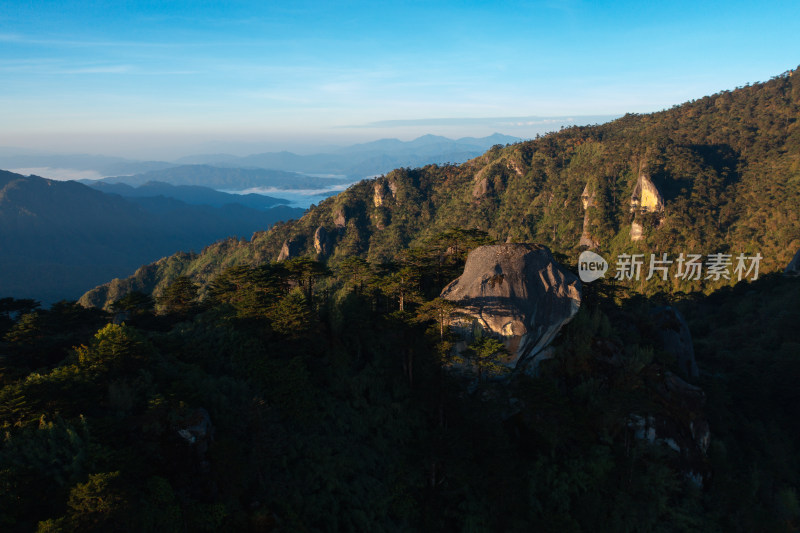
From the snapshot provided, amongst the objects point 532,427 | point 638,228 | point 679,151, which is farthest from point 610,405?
point 679,151

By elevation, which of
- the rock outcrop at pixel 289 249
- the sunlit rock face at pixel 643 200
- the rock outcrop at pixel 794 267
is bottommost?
the rock outcrop at pixel 289 249

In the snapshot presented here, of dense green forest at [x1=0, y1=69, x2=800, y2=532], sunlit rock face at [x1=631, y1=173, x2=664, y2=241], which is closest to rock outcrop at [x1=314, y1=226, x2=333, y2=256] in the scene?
sunlit rock face at [x1=631, y1=173, x2=664, y2=241]

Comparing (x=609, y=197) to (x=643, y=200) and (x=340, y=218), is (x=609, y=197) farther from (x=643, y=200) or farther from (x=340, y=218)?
(x=340, y=218)

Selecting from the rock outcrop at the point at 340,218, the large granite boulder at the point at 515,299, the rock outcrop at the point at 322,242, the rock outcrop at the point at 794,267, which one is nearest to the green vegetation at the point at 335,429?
the large granite boulder at the point at 515,299

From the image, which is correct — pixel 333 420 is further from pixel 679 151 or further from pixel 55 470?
pixel 679 151

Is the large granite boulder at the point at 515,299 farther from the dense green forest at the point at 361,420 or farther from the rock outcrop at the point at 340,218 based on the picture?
the rock outcrop at the point at 340,218

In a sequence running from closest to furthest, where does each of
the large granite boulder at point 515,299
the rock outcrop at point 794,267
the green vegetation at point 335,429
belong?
the green vegetation at point 335,429 < the large granite boulder at point 515,299 < the rock outcrop at point 794,267

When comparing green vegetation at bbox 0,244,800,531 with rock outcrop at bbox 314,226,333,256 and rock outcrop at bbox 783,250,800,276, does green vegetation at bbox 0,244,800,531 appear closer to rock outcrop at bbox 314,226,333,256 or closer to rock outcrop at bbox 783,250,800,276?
rock outcrop at bbox 783,250,800,276
